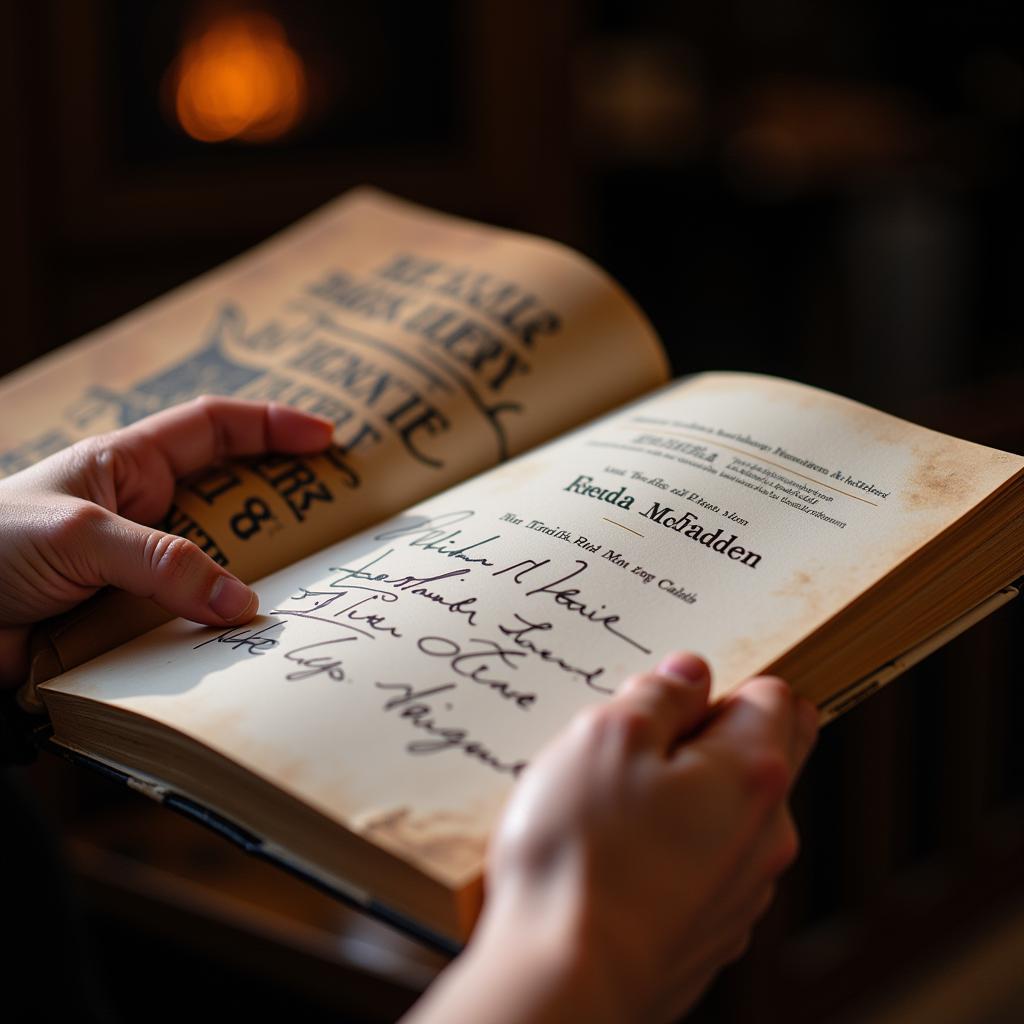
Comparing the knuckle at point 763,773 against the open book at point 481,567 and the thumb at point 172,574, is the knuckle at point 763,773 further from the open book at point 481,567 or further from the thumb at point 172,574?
the thumb at point 172,574

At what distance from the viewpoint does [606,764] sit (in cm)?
32

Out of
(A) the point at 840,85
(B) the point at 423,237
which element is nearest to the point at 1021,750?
(B) the point at 423,237

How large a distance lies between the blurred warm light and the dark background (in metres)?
0.02

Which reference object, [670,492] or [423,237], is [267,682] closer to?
[670,492]

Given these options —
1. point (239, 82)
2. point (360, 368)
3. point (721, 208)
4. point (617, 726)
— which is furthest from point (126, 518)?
point (721, 208)

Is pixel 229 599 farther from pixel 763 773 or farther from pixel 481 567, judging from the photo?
pixel 763 773

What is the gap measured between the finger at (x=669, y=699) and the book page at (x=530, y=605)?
0.02 m

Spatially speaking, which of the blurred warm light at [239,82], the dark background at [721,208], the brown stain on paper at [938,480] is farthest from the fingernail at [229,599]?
the blurred warm light at [239,82]

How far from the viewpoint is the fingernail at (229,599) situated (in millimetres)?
428

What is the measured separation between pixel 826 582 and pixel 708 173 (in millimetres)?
2459

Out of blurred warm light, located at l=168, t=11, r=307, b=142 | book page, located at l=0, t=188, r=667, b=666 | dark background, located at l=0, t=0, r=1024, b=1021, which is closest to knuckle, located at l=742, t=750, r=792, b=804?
book page, located at l=0, t=188, r=667, b=666

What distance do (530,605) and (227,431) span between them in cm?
20

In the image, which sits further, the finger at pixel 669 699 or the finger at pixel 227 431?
the finger at pixel 227 431

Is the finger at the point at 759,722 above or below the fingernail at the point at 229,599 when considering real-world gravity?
above
